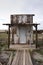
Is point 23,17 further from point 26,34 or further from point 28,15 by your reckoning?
point 26,34

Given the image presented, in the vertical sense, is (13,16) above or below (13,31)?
above

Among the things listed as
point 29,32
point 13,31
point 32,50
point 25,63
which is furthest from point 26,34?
point 25,63

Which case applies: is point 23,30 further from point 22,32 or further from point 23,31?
point 22,32

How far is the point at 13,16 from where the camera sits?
24031 mm

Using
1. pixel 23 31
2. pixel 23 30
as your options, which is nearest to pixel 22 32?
pixel 23 31

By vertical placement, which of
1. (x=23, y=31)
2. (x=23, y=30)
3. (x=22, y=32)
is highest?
(x=23, y=30)

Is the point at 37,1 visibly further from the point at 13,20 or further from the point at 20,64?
the point at 20,64

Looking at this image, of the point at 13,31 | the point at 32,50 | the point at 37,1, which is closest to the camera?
the point at 32,50

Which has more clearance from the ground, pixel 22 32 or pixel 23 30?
pixel 23 30

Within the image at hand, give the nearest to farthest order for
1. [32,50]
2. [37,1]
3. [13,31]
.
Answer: [32,50]
[37,1]
[13,31]

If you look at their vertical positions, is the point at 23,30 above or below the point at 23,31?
above

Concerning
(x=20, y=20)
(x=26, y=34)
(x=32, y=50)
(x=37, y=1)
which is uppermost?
(x=37, y=1)

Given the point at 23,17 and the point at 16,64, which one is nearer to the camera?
the point at 16,64

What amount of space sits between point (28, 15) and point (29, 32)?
2628mm
